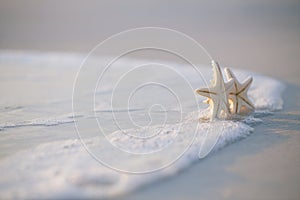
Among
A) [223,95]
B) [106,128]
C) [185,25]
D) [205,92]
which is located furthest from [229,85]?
[185,25]

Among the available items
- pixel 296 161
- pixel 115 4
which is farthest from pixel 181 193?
pixel 115 4

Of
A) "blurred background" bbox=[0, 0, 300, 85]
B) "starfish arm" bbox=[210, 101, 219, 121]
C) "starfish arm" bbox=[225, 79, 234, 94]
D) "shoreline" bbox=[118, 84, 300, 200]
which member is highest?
"blurred background" bbox=[0, 0, 300, 85]

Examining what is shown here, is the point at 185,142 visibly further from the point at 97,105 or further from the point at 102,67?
the point at 102,67

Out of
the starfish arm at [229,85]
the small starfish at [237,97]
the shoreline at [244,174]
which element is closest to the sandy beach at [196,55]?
the shoreline at [244,174]

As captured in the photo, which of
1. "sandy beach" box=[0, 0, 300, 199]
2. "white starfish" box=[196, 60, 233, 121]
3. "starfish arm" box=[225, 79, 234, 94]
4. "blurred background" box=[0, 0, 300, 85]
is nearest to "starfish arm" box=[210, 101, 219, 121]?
"white starfish" box=[196, 60, 233, 121]

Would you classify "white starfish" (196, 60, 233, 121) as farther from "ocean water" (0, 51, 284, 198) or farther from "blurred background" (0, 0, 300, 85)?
"blurred background" (0, 0, 300, 85)
